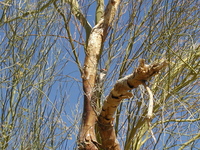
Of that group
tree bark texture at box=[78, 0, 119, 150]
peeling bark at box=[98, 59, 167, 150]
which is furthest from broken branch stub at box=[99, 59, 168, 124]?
tree bark texture at box=[78, 0, 119, 150]

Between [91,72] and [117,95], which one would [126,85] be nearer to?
[117,95]

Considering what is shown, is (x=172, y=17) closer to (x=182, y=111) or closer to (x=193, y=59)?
(x=193, y=59)

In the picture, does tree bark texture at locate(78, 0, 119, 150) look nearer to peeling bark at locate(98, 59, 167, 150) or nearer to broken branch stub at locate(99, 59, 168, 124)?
peeling bark at locate(98, 59, 167, 150)

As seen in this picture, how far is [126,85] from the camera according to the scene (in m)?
2.81

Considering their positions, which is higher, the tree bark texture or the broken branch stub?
the tree bark texture

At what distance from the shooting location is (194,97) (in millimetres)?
4680

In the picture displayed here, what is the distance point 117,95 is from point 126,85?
315 mm

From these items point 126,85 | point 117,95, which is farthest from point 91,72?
point 126,85

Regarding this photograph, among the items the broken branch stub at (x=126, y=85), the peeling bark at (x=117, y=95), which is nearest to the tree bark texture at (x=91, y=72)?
the peeling bark at (x=117, y=95)

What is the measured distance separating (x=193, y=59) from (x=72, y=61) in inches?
59.7

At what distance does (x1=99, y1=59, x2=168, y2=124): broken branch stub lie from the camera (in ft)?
8.05

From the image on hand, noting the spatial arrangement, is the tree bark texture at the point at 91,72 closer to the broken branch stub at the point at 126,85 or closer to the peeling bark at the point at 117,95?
the peeling bark at the point at 117,95

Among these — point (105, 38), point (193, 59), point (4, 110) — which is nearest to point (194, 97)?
point (193, 59)

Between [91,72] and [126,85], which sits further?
[91,72]
